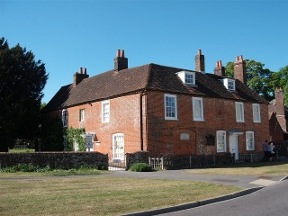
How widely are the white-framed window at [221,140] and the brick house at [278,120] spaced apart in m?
14.8

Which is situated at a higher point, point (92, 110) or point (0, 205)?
point (92, 110)

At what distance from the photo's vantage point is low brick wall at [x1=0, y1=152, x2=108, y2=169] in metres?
23.0

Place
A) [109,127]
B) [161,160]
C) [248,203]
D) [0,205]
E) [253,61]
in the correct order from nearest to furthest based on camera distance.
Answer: [0,205] < [248,203] < [161,160] < [109,127] < [253,61]

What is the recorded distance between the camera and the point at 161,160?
26453mm

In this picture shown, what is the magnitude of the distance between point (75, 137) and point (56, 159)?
11.8m

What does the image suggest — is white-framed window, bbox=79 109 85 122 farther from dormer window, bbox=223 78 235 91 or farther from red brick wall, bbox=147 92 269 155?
dormer window, bbox=223 78 235 91

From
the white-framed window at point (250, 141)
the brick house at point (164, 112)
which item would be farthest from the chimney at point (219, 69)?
the white-framed window at point (250, 141)

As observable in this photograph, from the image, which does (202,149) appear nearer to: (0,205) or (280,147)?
(280,147)

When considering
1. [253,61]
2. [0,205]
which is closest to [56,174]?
[0,205]

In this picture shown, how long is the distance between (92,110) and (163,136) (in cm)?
800

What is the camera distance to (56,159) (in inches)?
959

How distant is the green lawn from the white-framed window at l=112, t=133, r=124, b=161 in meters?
13.2

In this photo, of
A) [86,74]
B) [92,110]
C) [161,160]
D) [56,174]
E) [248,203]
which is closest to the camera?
[248,203]

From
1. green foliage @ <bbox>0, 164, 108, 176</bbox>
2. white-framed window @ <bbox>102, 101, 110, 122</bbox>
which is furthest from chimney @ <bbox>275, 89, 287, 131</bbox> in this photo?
green foliage @ <bbox>0, 164, 108, 176</bbox>
